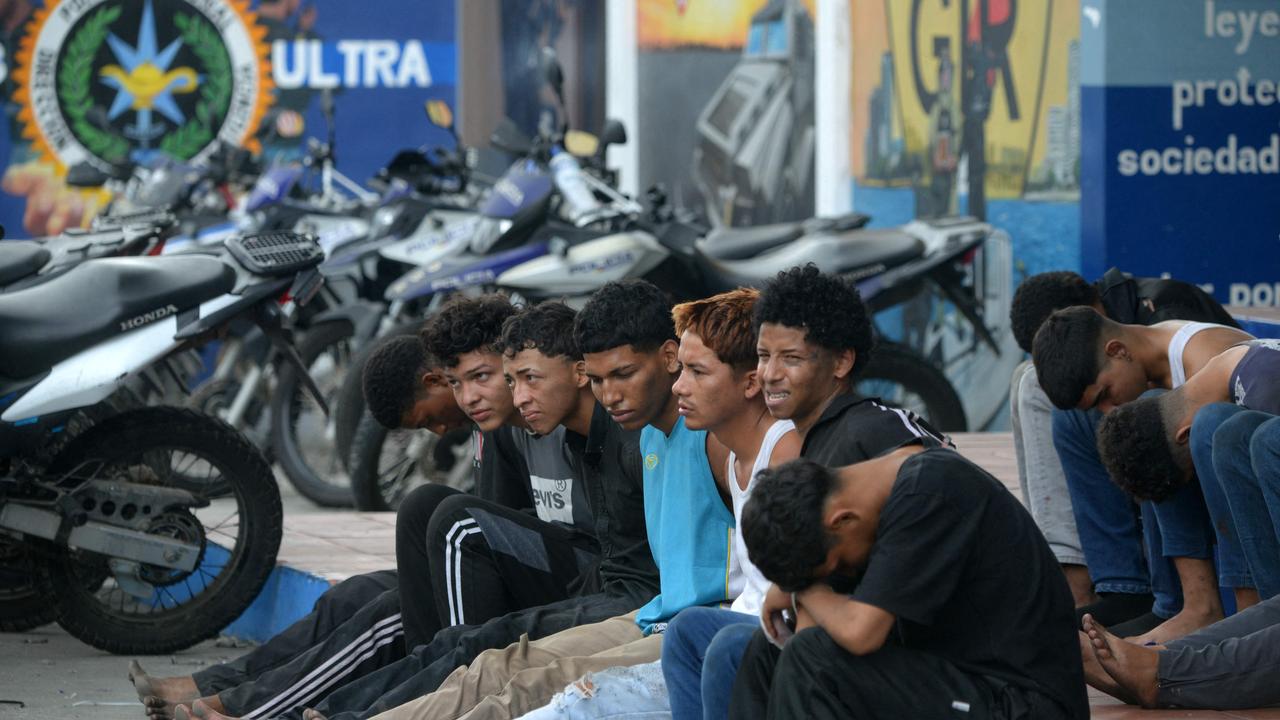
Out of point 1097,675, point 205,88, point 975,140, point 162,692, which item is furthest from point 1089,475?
point 205,88

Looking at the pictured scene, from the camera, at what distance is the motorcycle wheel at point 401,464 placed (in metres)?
7.27

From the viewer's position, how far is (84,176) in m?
10.6

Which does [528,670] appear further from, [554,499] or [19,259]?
[19,259]

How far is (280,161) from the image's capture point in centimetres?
1177

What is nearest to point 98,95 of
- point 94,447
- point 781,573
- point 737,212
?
point 737,212

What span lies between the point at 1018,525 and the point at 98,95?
10937mm

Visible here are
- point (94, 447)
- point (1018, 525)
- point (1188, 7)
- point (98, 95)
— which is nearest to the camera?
point (1018, 525)

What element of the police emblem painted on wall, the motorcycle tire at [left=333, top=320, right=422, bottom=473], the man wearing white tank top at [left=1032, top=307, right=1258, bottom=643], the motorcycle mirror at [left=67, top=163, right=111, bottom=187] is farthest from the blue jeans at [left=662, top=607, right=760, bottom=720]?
the police emblem painted on wall

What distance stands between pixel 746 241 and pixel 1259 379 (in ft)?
14.4

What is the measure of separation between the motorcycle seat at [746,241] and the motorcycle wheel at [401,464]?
175 cm

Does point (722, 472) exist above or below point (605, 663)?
above

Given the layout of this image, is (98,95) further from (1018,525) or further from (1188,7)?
(1018,525)

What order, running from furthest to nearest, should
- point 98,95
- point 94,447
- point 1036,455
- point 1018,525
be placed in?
point 98,95, point 94,447, point 1036,455, point 1018,525

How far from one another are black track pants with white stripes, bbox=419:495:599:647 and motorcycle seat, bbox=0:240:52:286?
2232 millimetres
